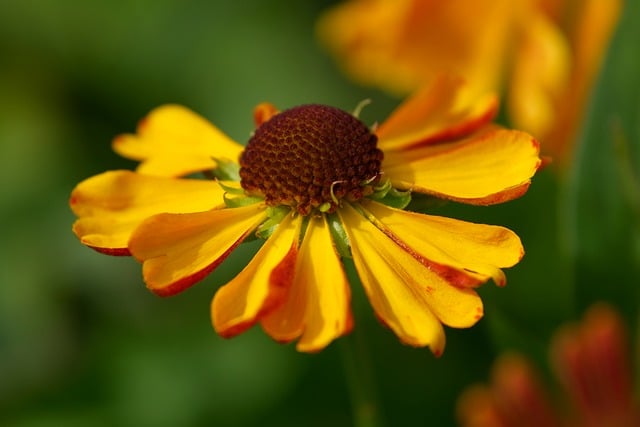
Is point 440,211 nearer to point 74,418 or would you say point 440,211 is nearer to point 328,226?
point 328,226

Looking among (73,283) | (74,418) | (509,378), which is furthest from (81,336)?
(509,378)

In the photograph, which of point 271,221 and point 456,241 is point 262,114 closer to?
point 271,221

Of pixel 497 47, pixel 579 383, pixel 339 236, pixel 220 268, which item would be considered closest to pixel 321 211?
pixel 339 236

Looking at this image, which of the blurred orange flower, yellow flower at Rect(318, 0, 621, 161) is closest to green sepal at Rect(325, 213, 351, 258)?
the blurred orange flower

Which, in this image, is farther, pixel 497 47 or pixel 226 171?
pixel 497 47

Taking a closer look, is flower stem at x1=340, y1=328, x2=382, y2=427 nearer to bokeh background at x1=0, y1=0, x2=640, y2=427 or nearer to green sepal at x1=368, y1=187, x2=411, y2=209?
bokeh background at x1=0, y1=0, x2=640, y2=427

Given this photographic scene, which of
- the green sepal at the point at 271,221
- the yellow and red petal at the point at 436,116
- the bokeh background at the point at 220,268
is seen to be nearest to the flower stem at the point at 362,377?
the bokeh background at the point at 220,268
